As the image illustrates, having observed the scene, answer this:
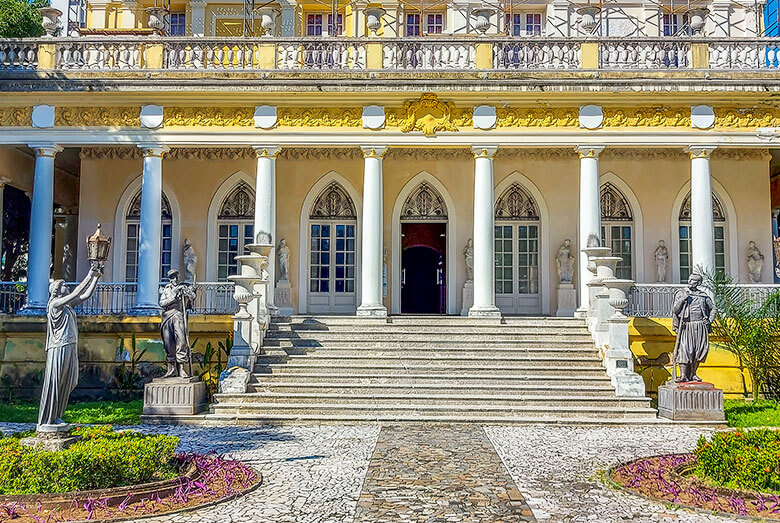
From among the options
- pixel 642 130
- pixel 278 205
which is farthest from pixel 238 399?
pixel 642 130

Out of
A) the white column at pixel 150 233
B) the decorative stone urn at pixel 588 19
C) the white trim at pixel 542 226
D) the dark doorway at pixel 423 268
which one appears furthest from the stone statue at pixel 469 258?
the white column at pixel 150 233

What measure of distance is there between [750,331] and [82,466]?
38.2ft

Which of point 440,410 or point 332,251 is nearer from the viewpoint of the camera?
point 440,410

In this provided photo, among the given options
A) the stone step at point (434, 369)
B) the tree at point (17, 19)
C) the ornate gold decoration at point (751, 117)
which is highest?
the tree at point (17, 19)

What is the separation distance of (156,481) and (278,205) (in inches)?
488

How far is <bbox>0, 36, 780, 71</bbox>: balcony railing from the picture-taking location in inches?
617

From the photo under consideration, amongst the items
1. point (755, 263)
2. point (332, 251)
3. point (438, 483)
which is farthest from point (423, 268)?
point (438, 483)

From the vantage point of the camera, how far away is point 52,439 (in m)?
7.43

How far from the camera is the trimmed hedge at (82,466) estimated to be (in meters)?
6.39

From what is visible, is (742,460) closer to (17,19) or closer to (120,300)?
(120,300)

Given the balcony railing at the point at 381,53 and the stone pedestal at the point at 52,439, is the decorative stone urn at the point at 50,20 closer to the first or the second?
the balcony railing at the point at 381,53

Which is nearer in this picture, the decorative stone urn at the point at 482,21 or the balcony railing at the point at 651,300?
the decorative stone urn at the point at 482,21

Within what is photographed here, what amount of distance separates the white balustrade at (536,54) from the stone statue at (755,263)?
22.0 ft

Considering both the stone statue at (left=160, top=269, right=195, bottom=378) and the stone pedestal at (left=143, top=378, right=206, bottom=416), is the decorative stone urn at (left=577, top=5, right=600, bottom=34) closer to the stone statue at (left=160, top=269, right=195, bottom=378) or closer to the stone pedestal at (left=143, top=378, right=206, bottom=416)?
the stone statue at (left=160, top=269, right=195, bottom=378)
